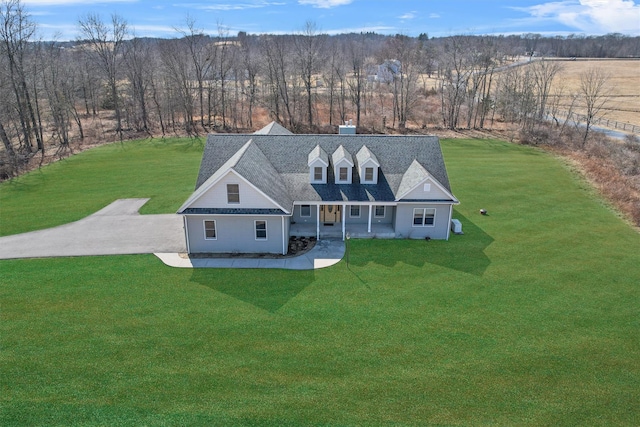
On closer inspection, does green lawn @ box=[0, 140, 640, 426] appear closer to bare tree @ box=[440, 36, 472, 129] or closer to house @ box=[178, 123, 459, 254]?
house @ box=[178, 123, 459, 254]

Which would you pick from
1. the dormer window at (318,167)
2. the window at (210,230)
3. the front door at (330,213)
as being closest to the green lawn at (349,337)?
the window at (210,230)

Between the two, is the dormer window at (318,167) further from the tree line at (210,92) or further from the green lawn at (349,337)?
the tree line at (210,92)

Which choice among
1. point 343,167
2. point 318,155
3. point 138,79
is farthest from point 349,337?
point 138,79

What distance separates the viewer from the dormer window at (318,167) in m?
26.5

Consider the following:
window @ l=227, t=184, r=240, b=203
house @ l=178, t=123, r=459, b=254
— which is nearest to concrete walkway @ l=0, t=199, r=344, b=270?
house @ l=178, t=123, r=459, b=254

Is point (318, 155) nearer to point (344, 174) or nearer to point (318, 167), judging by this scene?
point (318, 167)

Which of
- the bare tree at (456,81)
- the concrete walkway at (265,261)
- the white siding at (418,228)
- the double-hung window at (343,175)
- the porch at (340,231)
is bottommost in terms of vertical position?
the concrete walkway at (265,261)

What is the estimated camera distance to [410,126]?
6178cm

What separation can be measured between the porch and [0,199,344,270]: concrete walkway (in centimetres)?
97

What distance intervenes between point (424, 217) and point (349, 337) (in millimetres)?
11532

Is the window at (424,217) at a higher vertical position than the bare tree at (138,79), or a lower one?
lower

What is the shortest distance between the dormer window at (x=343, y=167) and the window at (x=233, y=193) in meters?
6.64

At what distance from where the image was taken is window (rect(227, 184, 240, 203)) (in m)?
23.5

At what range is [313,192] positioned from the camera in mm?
26500
